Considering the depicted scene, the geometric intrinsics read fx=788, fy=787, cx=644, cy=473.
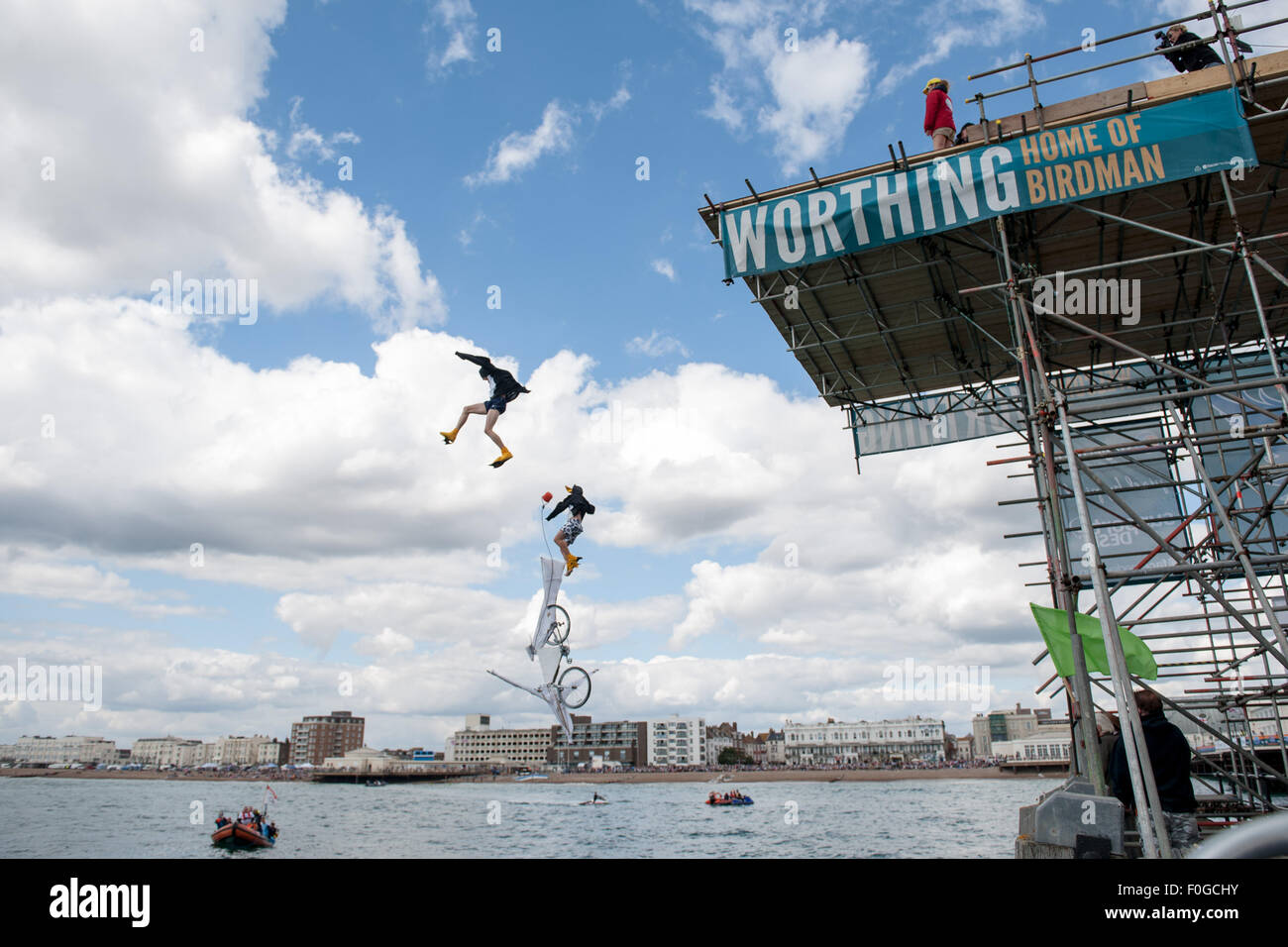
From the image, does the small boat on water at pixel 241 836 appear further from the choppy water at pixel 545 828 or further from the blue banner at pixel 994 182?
the blue banner at pixel 994 182

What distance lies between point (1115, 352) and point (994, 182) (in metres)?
6.67

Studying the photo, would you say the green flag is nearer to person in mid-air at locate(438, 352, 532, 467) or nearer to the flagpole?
the flagpole

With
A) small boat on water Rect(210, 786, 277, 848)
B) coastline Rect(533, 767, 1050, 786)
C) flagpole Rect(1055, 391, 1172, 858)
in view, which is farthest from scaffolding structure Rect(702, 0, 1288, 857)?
coastline Rect(533, 767, 1050, 786)

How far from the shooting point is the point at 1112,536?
715 inches

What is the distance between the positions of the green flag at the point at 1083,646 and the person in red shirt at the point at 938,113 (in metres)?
9.44

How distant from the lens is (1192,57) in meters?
14.7

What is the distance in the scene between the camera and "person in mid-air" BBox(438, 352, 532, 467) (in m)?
14.1

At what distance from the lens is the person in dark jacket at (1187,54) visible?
14.6 meters

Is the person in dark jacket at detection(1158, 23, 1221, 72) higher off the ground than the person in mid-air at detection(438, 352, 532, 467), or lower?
higher

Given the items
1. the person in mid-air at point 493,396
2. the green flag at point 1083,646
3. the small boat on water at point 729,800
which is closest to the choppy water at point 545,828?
the small boat on water at point 729,800

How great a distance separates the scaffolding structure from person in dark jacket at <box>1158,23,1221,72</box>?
Answer: 1175 millimetres
